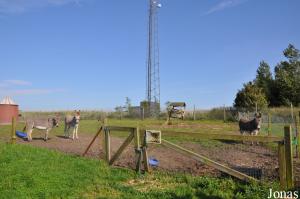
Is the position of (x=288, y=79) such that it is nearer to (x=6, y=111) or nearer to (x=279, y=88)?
(x=279, y=88)

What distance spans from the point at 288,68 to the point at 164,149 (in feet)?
152

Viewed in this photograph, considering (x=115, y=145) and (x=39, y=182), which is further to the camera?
(x=115, y=145)

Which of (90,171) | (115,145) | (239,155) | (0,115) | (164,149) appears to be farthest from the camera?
(0,115)

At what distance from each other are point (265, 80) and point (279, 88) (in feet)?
15.4

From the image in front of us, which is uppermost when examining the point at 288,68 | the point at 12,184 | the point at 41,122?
the point at 288,68

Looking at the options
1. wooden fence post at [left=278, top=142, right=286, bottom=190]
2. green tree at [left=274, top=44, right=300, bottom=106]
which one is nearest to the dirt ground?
wooden fence post at [left=278, top=142, right=286, bottom=190]

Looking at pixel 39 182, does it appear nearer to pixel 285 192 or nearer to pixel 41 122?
pixel 285 192

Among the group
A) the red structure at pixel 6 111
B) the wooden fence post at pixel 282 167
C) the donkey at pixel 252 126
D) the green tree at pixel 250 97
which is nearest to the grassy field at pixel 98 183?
the wooden fence post at pixel 282 167

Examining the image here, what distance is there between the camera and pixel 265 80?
59.6 meters

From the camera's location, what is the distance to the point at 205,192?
875 centimetres

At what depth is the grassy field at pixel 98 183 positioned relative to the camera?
346 inches

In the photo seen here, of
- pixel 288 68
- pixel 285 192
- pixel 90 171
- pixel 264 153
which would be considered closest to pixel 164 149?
pixel 264 153

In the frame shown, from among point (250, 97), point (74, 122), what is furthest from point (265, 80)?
point (74, 122)

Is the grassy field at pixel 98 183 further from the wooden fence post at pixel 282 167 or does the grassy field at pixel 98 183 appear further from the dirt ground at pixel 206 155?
the dirt ground at pixel 206 155
